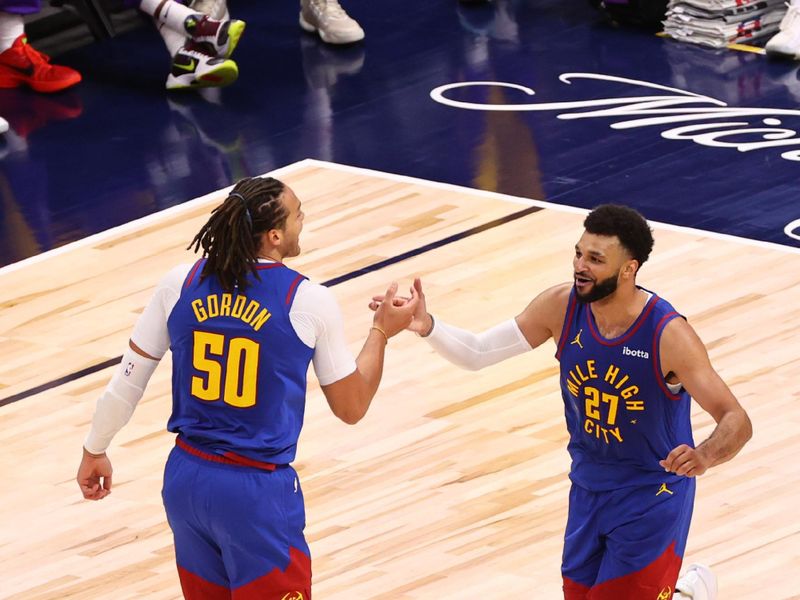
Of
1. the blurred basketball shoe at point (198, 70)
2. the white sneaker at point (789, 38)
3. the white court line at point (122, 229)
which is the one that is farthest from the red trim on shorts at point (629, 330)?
the blurred basketball shoe at point (198, 70)

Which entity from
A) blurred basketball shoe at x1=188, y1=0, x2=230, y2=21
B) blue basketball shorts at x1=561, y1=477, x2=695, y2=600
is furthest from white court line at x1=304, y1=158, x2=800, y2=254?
blue basketball shorts at x1=561, y1=477, x2=695, y2=600

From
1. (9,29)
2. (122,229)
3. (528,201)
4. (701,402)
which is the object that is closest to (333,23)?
(9,29)

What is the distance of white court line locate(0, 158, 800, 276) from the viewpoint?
9.02 m

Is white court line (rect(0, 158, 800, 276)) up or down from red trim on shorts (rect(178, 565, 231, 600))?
down

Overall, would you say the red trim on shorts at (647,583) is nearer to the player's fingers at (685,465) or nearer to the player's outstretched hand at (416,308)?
the player's fingers at (685,465)

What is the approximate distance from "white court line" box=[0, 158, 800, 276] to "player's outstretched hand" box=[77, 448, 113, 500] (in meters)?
4.45

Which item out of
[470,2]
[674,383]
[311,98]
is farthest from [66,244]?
[674,383]

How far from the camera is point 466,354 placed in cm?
546

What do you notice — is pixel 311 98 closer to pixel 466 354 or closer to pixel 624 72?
pixel 624 72

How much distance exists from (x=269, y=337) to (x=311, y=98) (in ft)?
23.2

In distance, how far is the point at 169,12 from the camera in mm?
11930

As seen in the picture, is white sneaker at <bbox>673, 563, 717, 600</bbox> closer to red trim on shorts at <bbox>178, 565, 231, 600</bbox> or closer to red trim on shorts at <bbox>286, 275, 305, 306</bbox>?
red trim on shorts at <bbox>178, 565, 231, 600</bbox>

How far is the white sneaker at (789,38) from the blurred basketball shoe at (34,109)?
4.46 m

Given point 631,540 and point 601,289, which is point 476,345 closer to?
point 601,289
